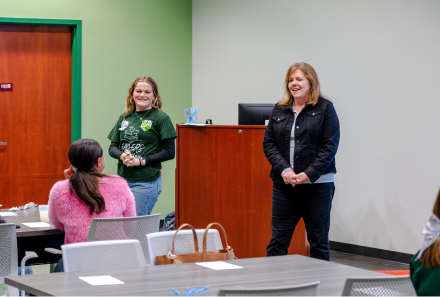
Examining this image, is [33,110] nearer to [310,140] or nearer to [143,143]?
[143,143]

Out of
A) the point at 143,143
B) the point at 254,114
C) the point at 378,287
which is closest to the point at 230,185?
the point at 254,114

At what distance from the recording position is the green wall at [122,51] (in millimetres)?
6117

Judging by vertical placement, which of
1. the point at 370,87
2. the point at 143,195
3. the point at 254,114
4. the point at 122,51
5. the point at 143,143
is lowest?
the point at 143,195

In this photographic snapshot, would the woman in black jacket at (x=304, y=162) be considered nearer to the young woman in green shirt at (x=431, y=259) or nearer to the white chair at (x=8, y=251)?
the white chair at (x=8, y=251)

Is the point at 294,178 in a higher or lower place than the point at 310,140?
lower

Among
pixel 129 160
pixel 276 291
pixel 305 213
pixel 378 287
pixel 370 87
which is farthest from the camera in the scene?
pixel 370 87

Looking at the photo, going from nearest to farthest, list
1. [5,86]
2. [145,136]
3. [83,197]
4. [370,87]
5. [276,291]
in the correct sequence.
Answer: [276,291] → [83,197] → [145,136] → [370,87] → [5,86]

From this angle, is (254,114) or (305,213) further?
(254,114)

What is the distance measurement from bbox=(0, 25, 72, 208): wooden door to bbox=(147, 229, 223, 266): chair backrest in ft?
13.2

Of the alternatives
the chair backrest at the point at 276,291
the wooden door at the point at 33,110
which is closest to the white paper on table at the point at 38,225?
the chair backrest at the point at 276,291

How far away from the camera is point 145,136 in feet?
12.8

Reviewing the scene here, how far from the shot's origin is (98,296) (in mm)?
1588

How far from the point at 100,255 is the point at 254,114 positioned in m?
2.35

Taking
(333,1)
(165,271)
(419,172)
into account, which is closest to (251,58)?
(333,1)
